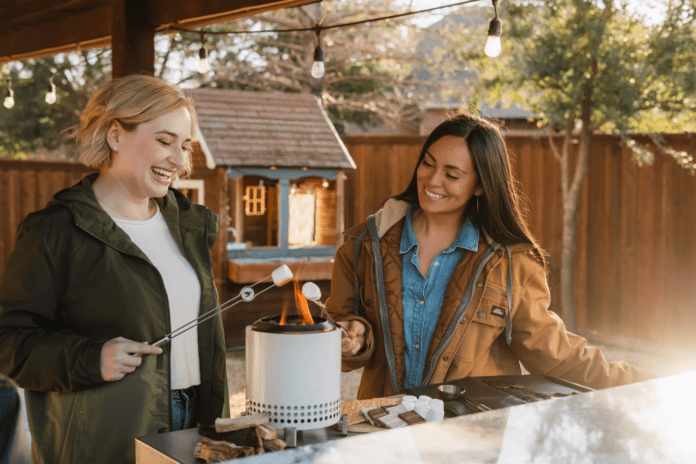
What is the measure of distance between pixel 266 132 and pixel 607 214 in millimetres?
3769

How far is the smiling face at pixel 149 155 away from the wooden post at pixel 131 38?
189 centimetres

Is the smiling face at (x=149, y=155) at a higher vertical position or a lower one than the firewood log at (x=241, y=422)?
higher

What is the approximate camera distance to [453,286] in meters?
1.98

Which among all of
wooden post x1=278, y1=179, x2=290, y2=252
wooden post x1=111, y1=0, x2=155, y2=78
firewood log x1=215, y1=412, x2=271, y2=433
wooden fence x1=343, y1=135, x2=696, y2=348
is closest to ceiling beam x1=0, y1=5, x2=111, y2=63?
wooden post x1=111, y1=0, x2=155, y2=78

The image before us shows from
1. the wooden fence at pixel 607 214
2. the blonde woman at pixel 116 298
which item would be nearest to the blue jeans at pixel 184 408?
the blonde woman at pixel 116 298

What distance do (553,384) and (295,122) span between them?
225 inches

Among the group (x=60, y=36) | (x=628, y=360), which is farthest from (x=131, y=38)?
(x=628, y=360)

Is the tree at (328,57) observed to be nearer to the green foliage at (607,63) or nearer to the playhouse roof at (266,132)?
the playhouse roof at (266,132)

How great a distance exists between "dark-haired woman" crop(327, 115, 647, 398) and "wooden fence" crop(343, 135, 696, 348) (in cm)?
433

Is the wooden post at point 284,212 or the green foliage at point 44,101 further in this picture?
the green foliage at point 44,101

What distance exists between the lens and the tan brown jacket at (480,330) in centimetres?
186

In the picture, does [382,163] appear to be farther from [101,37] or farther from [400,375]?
[400,375]

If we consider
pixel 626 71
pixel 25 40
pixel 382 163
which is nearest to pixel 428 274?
pixel 25 40

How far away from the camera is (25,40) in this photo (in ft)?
16.2
